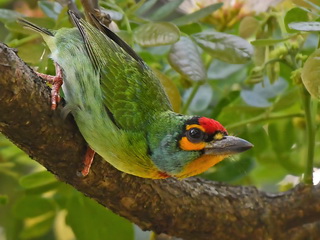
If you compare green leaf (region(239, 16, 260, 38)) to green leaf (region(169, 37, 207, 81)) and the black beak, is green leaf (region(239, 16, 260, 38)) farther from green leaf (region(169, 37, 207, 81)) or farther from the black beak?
the black beak

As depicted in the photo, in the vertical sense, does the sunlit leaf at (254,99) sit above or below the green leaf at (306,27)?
below

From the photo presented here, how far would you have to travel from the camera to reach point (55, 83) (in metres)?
1.35

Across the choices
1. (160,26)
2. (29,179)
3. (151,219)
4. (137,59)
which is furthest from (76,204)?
(160,26)

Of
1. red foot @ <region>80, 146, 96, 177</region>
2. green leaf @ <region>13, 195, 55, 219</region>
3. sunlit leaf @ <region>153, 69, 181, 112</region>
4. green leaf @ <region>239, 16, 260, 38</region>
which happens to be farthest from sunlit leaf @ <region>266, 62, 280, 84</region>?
green leaf @ <region>13, 195, 55, 219</region>

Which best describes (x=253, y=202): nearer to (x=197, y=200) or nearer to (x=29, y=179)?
(x=197, y=200)

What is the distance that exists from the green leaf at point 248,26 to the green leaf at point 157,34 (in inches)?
10.4

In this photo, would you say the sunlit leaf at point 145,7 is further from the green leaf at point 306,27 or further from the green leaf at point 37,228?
the green leaf at point 37,228

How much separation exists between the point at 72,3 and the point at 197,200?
1.89ft

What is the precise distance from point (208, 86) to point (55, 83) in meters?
0.58

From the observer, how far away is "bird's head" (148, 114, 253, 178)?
1285 millimetres

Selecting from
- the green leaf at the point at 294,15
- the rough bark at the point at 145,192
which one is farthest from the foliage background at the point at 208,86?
the rough bark at the point at 145,192

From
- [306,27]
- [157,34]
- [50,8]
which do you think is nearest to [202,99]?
[157,34]

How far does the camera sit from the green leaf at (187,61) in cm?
145

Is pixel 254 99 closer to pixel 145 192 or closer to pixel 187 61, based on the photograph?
pixel 187 61
